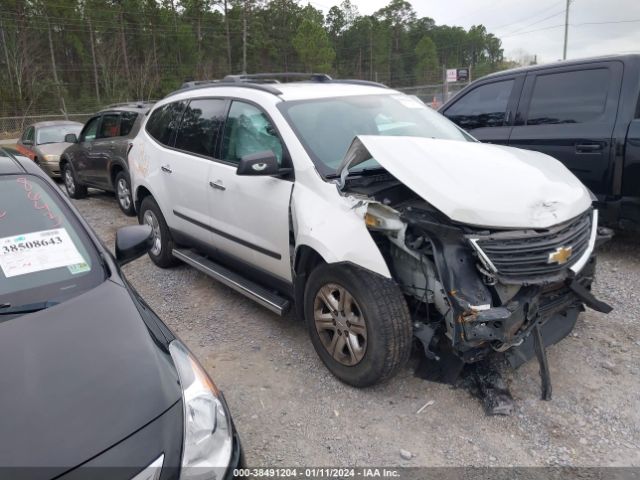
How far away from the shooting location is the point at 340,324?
3.04m

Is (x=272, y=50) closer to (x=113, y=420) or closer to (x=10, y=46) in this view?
(x=10, y=46)

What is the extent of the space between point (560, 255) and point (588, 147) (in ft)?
8.41

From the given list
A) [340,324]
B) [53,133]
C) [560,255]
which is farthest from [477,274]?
[53,133]

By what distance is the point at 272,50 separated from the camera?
53625 millimetres

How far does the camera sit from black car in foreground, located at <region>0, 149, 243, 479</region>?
1.58 meters

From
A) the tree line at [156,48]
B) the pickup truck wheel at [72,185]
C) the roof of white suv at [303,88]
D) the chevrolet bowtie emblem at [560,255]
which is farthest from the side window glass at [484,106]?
the tree line at [156,48]

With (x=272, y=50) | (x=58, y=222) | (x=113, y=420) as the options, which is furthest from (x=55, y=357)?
(x=272, y=50)

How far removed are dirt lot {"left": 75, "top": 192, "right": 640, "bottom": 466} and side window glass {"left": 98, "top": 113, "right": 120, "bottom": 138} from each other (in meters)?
5.10

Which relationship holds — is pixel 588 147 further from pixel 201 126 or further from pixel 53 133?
pixel 53 133

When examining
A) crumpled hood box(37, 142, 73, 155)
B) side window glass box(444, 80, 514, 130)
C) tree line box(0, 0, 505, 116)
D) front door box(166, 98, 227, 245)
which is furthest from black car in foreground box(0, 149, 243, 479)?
tree line box(0, 0, 505, 116)

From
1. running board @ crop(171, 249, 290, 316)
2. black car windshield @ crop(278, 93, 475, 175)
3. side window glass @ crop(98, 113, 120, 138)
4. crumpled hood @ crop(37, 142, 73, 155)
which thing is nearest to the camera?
black car windshield @ crop(278, 93, 475, 175)

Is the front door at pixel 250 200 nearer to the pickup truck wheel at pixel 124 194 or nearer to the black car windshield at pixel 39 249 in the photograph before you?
the black car windshield at pixel 39 249

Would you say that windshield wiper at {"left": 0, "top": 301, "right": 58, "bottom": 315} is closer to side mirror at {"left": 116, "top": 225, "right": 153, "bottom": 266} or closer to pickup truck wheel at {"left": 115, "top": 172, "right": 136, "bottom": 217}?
side mirror at {"left": 116, "top": 225, "right": 153, "bottom": 266}

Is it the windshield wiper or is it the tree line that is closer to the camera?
the windshield wiper
